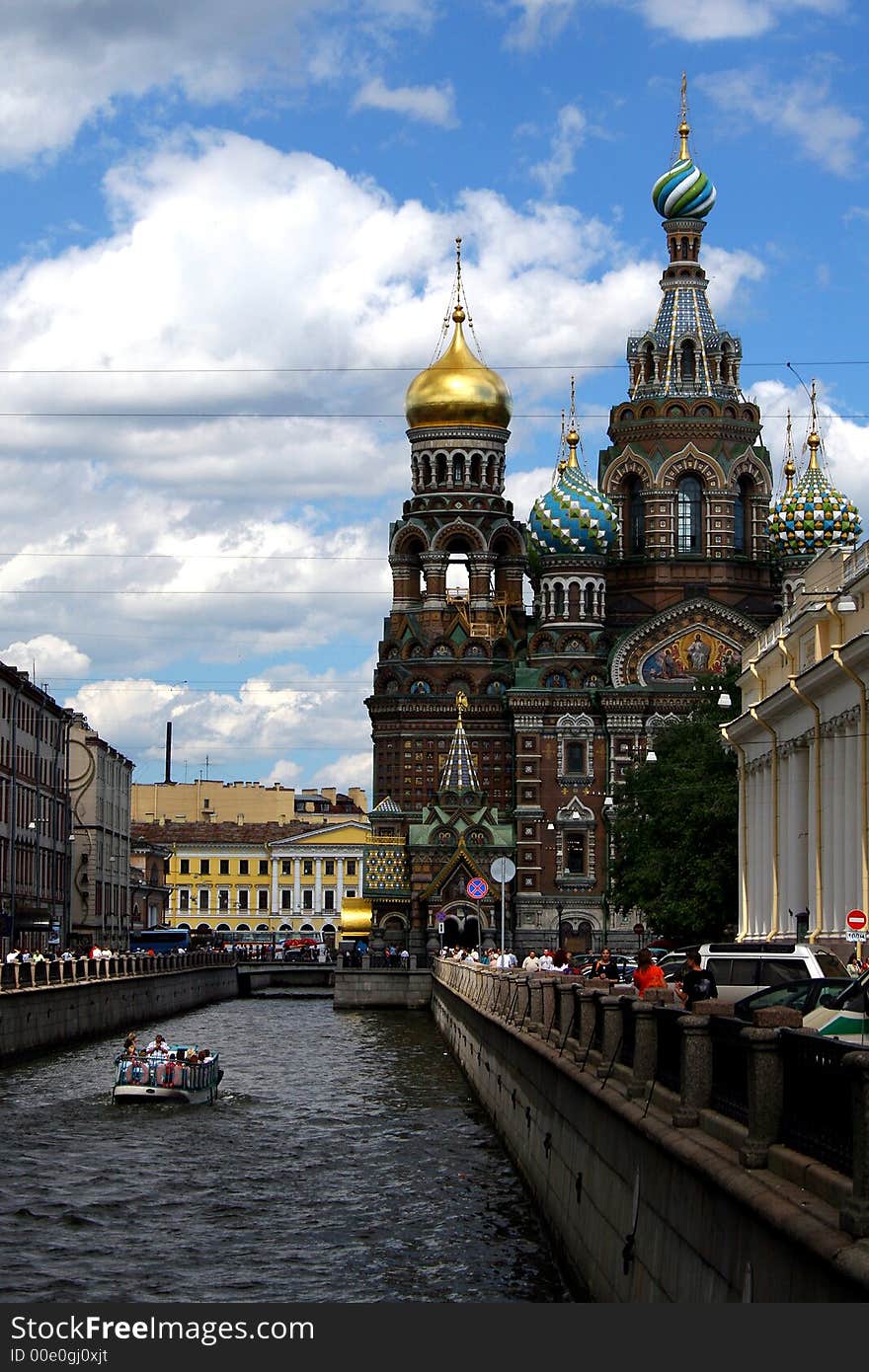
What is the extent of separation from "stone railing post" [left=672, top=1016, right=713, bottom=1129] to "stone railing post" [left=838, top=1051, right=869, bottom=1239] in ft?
15.2

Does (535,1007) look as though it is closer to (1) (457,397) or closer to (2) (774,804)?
(2) (774,804)

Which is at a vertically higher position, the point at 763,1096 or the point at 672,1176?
A: the point at 763,1096

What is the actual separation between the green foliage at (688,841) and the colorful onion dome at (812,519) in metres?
25.7

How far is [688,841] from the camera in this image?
223ft

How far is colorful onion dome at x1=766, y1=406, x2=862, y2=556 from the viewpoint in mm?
101562

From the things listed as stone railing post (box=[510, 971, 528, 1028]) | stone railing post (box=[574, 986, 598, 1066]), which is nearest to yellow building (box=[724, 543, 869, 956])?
stone railing post (box=[510, 971, 528, 1028])

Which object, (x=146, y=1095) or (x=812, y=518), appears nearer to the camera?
(x=146, y=1095)

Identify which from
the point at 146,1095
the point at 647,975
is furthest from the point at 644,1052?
the point at 146,1095

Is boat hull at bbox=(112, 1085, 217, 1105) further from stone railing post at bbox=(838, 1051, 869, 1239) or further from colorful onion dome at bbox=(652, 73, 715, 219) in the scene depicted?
colorful onion dome at bbox=(652, 73, 715, 219)

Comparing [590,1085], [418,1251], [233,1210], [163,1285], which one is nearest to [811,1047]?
[590,1085]

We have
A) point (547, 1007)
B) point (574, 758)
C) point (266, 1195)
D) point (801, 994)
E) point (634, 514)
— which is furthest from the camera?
point (634, 514)

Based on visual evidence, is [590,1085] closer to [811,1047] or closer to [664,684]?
[811,1047]

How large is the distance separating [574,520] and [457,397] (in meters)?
12.5

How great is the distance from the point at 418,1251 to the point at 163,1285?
345cm
